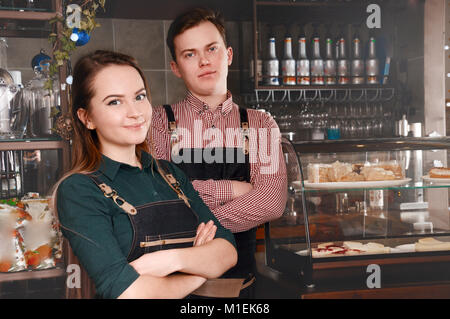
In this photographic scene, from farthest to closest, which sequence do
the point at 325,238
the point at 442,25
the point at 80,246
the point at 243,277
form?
1. the point at 442,25
2. the point at 325,238
3. the point at 243,277
4. the point at 80,246

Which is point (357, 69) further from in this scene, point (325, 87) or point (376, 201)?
point (376, 201)

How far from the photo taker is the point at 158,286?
3.85 ft

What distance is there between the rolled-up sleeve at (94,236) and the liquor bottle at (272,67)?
9.42ft

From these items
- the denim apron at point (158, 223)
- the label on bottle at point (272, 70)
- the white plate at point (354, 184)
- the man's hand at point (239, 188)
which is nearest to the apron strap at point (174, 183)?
the denim apron at point (158, 223)

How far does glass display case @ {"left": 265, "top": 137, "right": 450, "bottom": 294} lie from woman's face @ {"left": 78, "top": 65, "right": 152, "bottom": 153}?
20.6 inches

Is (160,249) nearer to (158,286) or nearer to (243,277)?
(158,286)

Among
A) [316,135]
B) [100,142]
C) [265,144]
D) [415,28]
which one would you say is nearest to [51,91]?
[100,142]

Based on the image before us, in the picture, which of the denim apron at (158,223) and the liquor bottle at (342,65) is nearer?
the denim apron at (158,223)

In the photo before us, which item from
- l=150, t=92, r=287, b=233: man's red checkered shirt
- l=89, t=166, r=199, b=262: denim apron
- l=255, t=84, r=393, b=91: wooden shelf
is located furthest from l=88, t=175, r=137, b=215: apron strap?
l=255, t=84, r=393, b=91: wooden shelf

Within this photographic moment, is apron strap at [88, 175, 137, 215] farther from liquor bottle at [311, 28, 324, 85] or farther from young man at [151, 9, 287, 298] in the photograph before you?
liquor bottle at [311, 28, 324, 85]

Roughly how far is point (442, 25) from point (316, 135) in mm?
1375

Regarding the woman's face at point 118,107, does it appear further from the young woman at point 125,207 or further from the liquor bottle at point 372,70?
the liquor bottle at point 372,70

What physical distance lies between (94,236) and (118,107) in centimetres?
34

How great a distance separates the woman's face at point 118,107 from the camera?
49.9 inches
